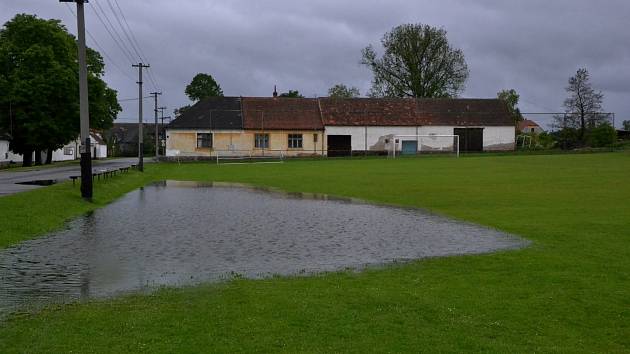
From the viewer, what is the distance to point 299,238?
15.4 meters

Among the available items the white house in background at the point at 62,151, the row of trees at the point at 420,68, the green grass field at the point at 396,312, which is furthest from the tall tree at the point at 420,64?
the green grass field at the point at 396,312

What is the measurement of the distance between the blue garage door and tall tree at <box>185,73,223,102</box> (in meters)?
61.3

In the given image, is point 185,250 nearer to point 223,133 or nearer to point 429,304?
point 429,304

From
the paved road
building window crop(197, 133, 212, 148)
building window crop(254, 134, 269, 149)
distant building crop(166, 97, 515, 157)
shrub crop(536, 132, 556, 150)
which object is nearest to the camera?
the paved road

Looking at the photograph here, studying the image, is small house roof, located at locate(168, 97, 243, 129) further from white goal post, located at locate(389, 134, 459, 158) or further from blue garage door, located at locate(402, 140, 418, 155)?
blue garage door, located at locate(402, 140, 418, 155)

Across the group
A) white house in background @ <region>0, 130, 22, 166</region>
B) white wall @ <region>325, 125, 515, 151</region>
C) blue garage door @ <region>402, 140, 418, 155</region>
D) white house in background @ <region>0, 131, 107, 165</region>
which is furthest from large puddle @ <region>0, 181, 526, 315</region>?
blue garage door @ <region>402, 140, 418, 155</region>

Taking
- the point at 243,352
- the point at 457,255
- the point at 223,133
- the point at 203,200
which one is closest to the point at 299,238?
the point at 457,255

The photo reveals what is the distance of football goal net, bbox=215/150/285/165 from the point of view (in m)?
68.6

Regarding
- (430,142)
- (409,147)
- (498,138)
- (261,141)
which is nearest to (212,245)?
(261,141)

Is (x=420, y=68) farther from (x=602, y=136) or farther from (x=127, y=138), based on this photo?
(x=127, y=138)

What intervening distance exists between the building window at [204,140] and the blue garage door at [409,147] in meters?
22.2

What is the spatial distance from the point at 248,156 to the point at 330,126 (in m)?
10.2

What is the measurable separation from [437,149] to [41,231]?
210 feet

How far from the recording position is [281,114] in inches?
3046
